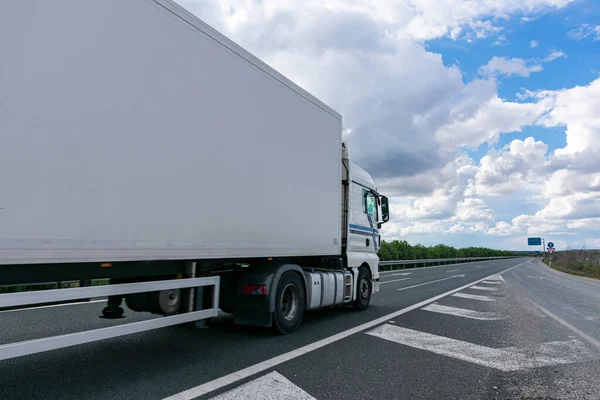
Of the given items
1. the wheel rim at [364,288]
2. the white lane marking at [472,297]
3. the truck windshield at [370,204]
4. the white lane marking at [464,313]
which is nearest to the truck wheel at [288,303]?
the wheel rim at [364,288]

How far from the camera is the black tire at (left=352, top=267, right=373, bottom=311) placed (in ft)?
27.6

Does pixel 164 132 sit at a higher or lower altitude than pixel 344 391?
higher

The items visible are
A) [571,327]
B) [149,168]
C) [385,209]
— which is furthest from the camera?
[385,209]

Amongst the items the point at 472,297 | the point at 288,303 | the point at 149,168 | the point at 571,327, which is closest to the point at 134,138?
the point at 149,168

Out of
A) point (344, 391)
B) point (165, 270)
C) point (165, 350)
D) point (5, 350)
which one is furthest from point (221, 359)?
point (5, 350)

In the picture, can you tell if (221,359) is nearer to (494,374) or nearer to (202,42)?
(494,374)

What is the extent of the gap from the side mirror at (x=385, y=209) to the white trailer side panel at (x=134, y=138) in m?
4.17

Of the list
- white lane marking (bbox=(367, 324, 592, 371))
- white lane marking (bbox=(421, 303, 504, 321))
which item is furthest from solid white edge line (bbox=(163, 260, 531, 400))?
white lane marking (bbox=(421, 303, 504, 321))

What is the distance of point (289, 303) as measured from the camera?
631 cm

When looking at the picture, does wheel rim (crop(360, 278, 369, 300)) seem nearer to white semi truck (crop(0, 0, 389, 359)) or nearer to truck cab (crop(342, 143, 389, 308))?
truck cab (crop(342, 143, 389, 308))

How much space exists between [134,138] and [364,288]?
6.24 m

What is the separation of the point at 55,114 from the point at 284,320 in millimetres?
4029

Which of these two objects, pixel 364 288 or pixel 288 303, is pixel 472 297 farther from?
pixel 288 303

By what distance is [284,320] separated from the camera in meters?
5.93
